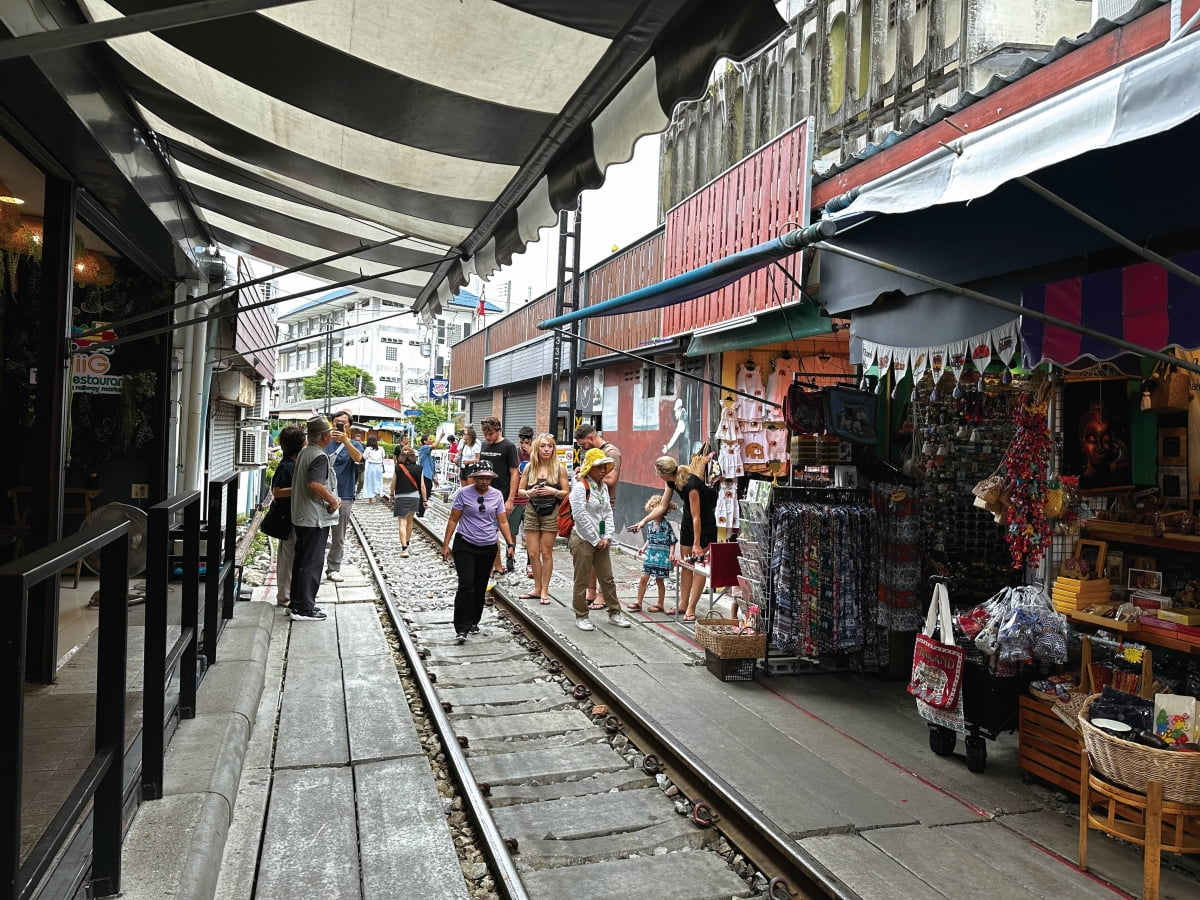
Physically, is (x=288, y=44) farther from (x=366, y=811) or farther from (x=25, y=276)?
(x=25, y=276)

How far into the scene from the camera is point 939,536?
702 cm

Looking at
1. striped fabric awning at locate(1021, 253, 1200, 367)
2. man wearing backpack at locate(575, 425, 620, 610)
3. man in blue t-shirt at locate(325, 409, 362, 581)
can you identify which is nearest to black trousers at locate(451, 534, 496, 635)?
man wearing backpack at locate(575, 425, 620, 610)

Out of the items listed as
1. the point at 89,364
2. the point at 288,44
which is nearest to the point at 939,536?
the point at 288,44

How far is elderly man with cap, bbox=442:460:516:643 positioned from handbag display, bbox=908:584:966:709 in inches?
156

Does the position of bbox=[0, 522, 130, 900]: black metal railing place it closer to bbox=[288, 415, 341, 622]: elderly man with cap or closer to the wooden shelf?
bbox=[288, 415, 341, 622]: elderly man with cap

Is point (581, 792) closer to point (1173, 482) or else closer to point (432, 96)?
point (432, 96)

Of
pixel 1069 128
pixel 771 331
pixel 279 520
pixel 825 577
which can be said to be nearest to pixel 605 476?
pixel 825 577

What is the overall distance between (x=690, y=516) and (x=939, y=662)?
4.07 meters

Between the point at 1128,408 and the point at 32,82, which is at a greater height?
the point at 32,82

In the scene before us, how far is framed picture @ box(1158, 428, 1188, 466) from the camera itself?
5.25 m

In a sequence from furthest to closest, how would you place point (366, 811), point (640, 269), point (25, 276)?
point (640, 269) → point (25, 276) → point (366, 811)

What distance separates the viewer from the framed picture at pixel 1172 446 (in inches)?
207

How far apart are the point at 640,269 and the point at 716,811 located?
11443 mm

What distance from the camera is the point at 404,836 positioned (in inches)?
158
